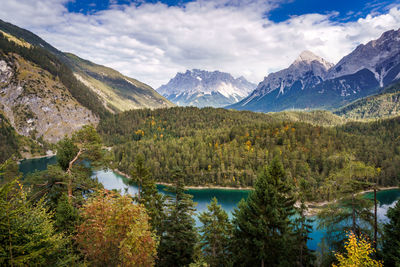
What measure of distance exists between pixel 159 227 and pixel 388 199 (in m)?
95.5

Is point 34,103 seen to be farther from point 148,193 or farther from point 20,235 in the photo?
point 20,235

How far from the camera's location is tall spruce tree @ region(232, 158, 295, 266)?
63.7 feet

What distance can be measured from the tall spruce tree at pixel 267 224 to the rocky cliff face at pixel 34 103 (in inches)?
7264

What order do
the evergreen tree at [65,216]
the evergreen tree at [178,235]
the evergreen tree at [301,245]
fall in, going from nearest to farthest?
the evergreen tree at [65,216]
the evergreen tree at [301,245]
the evergreen tree at [178,235]

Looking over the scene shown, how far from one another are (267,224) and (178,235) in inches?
361

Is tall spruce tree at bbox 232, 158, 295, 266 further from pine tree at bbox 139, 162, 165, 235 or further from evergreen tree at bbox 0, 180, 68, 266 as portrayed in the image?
evergreen tree at bbox 0, 180, 68, 266

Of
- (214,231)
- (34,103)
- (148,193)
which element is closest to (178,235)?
(214,231)

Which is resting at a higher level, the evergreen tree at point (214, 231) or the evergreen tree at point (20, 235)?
the evergreen tree at point (20, 235)

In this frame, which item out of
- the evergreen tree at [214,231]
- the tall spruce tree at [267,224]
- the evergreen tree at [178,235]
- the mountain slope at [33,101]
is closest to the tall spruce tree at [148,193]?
the evergreen tree at [178,235]

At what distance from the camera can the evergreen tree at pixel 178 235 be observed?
21.7 meters

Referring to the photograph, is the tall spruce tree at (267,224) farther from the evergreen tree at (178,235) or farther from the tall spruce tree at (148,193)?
the tall spruce tree at (148,193)

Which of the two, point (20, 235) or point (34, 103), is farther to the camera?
point (34, 103)

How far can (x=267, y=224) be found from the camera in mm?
19812

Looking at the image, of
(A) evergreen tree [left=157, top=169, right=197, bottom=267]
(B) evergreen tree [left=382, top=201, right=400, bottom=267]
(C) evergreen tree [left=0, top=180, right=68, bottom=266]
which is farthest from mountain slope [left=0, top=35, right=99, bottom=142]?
(B) evergreen tree [left=382, top=201, right=400, bottom=267]
